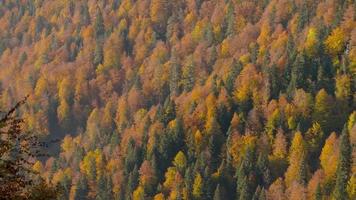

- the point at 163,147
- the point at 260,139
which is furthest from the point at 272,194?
the point at 163,147

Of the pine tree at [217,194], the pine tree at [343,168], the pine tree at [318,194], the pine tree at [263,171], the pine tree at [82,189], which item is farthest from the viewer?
the pine tree at [82,189]

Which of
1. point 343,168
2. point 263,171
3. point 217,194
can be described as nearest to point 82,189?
point 217,194

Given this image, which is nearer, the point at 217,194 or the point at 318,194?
the point at 318,194

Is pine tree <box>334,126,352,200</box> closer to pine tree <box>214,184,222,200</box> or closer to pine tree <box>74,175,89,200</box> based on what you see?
pine tree <box>214,184,222,200</box>

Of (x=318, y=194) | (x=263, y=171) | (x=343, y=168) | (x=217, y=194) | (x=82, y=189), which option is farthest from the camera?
(x=82, y=189)

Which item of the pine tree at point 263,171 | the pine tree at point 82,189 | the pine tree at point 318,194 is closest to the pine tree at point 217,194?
the pine tree at point 263,171

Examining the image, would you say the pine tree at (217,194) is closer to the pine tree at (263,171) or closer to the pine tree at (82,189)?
the pine tree at (263,171)

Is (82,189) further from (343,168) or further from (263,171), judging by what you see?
(343,168)

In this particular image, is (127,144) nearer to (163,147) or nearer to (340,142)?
(163,147)
